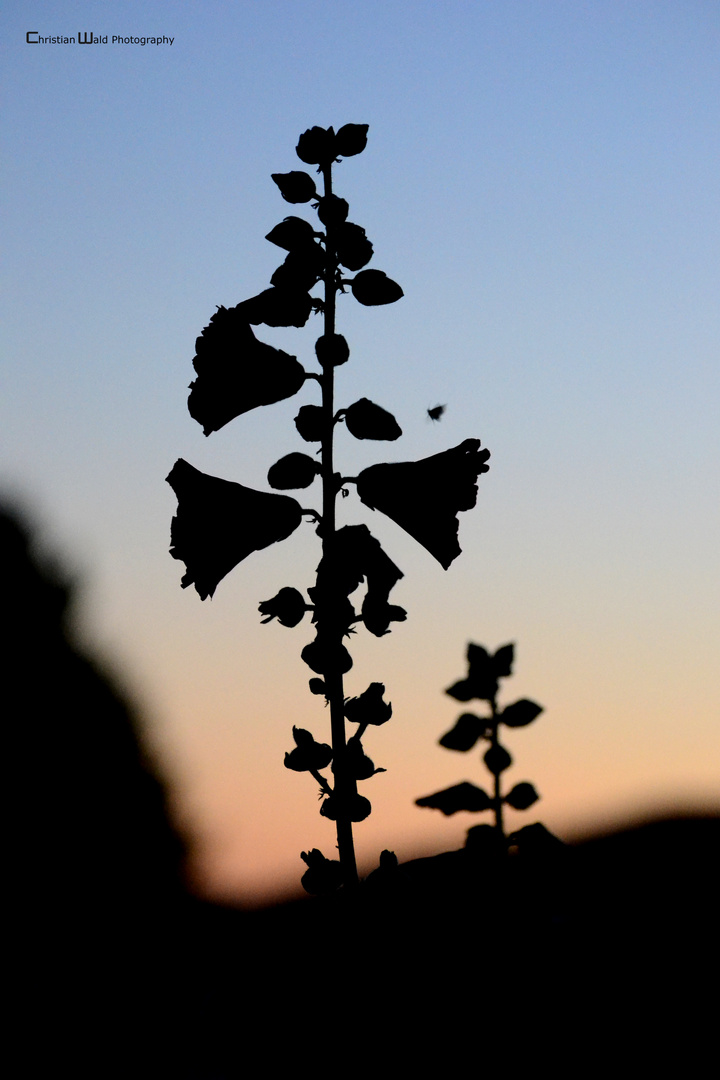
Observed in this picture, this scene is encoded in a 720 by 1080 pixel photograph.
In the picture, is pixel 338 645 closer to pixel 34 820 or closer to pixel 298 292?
pixel 298 292

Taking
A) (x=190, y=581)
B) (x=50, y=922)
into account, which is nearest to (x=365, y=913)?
(x=190, y=581)

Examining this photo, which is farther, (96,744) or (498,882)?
(96,744)

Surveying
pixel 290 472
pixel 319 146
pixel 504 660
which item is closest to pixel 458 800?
pixel 504 660

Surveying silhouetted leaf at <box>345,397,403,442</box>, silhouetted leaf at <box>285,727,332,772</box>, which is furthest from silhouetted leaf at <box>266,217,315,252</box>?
silhouetted leaf at <box>285,727,332,772</box>

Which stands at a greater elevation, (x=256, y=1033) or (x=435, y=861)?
(x=435, y=861)

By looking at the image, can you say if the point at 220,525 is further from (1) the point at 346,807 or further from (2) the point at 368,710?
(1) the point at 346,807

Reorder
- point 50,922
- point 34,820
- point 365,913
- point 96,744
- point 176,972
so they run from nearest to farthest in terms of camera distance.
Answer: point 365,913
point 176,972
point 50,922
point 34,820
point 96,744

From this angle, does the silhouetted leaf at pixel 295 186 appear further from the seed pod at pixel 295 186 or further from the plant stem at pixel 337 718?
the plant stem at pixel 337 718
